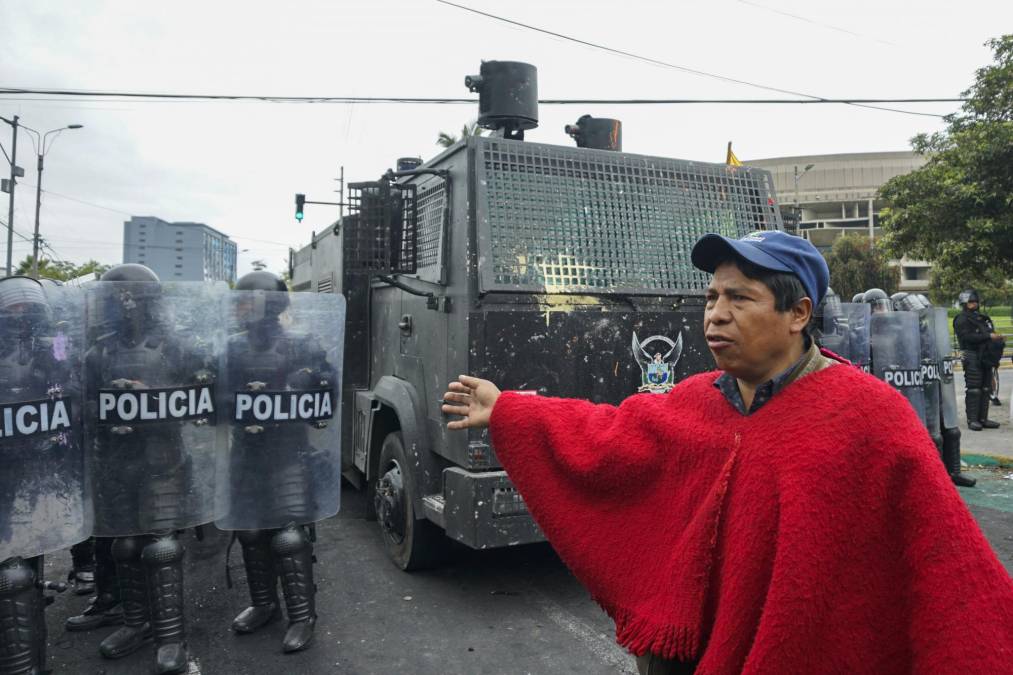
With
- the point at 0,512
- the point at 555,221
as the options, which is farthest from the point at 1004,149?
the point at 0,512

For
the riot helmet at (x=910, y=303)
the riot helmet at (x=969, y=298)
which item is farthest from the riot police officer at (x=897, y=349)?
the riot helmet at (x=969, y=298)

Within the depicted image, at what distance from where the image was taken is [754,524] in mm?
1580

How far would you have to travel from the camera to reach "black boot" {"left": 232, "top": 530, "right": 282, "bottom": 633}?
4.09m

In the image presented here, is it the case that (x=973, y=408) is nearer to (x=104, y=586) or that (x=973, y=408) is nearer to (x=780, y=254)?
(x=780, y=254)

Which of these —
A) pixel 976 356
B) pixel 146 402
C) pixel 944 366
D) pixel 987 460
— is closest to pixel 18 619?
pixel 146 402

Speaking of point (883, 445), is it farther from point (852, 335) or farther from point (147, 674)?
point (852, 335)

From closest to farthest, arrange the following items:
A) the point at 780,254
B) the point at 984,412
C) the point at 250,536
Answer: the point at 780,254
the point at 250,536
the point at 984,412

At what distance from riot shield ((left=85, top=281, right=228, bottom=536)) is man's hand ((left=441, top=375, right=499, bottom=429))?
6.95ft

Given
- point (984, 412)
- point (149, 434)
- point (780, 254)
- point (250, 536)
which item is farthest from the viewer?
point (984, 412)

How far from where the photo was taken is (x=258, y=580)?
4160 mm

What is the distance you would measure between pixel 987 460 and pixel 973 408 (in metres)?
2.71

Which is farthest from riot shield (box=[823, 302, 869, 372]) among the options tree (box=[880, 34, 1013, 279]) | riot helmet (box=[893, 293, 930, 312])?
tree (box=[880, 34, 1013, 279])

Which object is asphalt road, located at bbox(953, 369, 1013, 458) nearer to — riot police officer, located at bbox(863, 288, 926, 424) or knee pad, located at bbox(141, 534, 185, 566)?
riot police officer, located at bbox(863, 288, 926, 424)

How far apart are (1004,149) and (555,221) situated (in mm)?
11130
